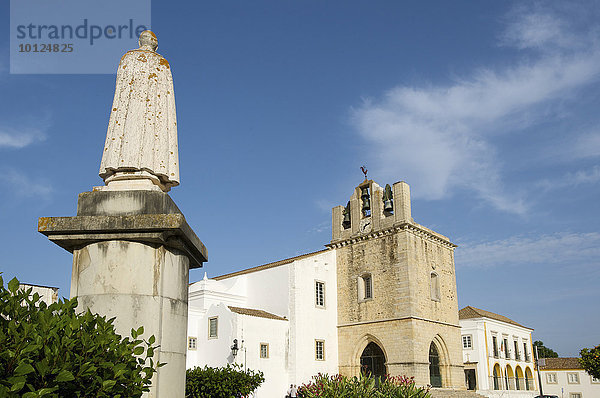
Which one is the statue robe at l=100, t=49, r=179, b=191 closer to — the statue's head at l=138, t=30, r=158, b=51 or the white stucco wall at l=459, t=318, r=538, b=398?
the statue's head at l=138, t=30, r=158, b=51

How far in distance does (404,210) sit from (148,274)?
23.8 meters

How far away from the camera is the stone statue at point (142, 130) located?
17.1 ft

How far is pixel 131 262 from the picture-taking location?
4.83 meters

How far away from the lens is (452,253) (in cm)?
3089

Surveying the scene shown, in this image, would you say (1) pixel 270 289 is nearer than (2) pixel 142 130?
No

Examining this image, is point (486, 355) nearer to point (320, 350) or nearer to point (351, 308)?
point (351, 308)

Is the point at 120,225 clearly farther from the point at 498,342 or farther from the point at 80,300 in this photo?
the point at 498,342

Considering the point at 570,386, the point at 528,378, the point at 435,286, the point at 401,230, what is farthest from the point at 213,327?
the point at 570,386

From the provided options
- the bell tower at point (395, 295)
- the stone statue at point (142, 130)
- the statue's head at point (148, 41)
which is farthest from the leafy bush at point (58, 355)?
the bell tower at point (395, 295)

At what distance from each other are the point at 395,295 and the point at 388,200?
17.0 feet

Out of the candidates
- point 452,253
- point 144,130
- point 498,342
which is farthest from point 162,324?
point 498,342

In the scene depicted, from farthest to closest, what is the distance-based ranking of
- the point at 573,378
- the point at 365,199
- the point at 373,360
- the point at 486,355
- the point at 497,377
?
the point at 573,378 → the point at 497,377 → the point at 486,355 → the point at 365,199 → the point at 373,360

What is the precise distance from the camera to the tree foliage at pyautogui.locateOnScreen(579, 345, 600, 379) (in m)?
34.2

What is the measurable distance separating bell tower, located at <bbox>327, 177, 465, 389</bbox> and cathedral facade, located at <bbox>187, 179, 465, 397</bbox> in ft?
0.18
